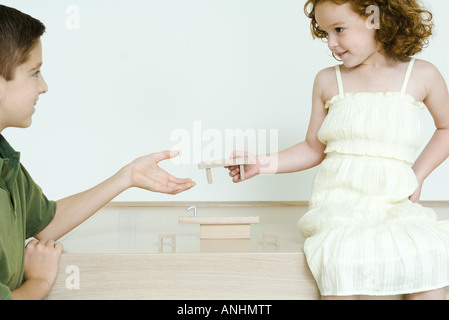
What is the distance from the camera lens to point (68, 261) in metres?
1.18

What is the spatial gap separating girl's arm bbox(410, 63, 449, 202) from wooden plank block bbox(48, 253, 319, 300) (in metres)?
0.36

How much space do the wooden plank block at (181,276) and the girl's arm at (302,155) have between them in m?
0.28

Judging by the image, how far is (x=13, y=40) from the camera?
1104mm

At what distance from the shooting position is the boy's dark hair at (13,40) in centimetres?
109

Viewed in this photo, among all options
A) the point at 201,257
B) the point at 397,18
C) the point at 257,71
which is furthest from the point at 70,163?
the point at 397,18

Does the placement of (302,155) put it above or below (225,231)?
above

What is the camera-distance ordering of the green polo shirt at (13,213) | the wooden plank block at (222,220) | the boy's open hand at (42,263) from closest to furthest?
the green polo shirt at (13,213) → the boy's open hand at (42,263) → the wooden plank block at (222,220)

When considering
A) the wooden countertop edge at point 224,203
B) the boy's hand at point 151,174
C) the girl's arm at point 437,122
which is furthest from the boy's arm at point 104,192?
the wooden countertop edge at point 224,203

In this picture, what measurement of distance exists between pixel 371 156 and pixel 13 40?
71 cm

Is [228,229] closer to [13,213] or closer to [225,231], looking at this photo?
[225,231]

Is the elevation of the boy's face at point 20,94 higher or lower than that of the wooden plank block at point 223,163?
higher

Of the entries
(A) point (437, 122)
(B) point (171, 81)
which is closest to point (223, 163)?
(A) point (437, 122)

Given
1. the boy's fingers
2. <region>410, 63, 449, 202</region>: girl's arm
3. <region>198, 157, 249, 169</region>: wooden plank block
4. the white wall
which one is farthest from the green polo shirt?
the white wall

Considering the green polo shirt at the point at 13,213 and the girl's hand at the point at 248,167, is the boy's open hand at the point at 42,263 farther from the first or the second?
the girl's hand at the point at 248,167
